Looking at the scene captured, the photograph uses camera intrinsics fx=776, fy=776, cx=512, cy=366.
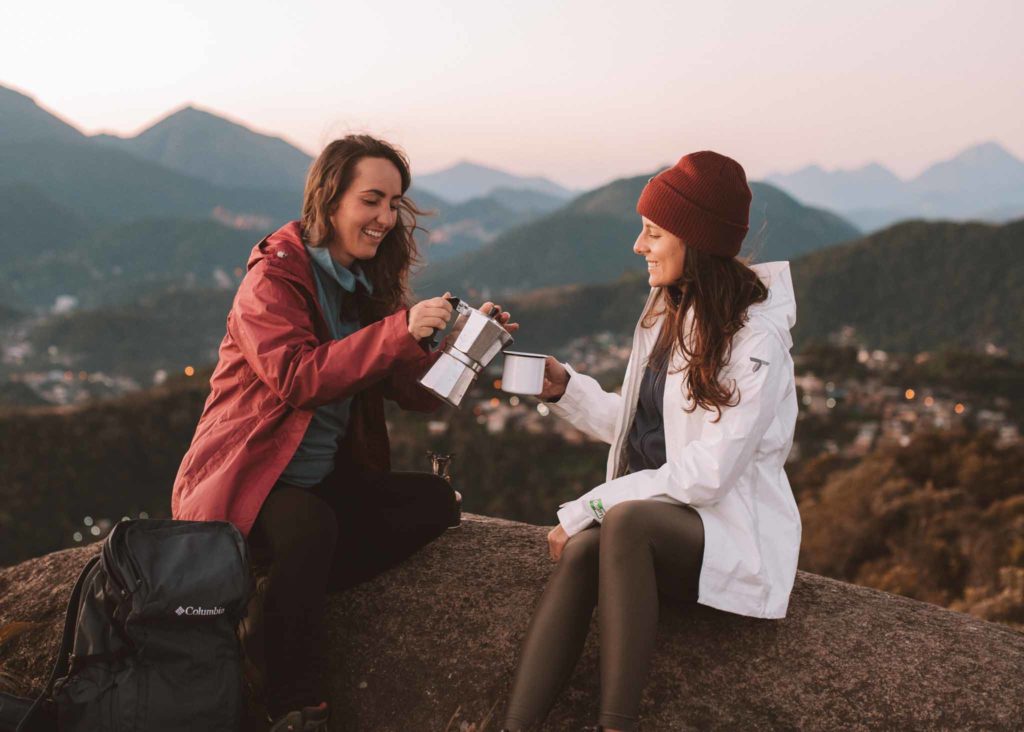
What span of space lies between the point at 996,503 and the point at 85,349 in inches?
4521

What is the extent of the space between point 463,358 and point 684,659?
1.41 m

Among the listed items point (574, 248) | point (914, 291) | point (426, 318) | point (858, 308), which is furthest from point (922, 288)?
point (426, 318)

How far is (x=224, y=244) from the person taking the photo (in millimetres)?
194125

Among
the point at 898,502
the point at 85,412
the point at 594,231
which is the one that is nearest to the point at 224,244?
the point at 594,231

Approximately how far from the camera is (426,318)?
8.52ft

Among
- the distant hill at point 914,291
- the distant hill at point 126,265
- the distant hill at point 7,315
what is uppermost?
the distant hill at point 914,291

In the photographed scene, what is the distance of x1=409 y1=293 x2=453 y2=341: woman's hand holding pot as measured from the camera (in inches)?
102

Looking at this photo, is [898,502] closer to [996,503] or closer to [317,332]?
[996,503]

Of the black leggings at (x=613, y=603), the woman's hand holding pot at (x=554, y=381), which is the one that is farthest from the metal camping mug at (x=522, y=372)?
the black leggings at (x=613, y=603)

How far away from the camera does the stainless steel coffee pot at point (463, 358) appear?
2578mm

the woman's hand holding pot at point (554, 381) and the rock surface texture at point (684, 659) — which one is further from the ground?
the woman's hand holding pot at point (554, 381)

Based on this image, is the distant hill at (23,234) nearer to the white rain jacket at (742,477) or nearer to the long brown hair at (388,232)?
the long brown hair at (388,232)

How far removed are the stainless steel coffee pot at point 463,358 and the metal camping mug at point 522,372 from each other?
135mm

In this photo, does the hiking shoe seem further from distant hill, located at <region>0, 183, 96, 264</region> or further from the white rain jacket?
distant hill, located at <region>0, 183, 96, 264</region>
